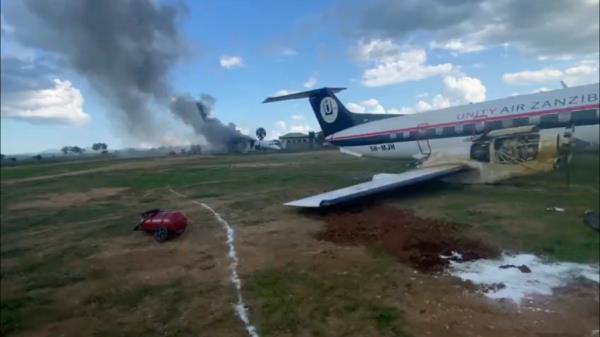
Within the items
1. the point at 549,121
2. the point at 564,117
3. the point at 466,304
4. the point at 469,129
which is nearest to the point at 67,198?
the point at 466,304

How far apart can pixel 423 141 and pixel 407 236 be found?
40.1 feet

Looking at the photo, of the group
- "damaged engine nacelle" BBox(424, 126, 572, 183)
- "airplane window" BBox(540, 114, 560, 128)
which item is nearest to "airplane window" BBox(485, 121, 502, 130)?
"damaged engine nacelle" BBox(424, 126, 572, 183)

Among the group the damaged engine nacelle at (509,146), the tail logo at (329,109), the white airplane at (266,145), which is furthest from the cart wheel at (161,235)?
the white airplane at (266,145)

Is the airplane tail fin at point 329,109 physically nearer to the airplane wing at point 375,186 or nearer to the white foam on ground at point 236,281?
the airplane wing at point 375,186

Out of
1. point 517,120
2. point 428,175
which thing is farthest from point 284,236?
point 517,120

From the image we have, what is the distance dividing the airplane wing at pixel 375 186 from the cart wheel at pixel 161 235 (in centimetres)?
475

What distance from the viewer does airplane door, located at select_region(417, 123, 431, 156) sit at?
71.9 feet

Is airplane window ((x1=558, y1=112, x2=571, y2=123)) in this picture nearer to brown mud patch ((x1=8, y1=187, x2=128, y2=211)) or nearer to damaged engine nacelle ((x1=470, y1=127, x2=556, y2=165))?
damaged engine nacelle ((x1=470, y1=127, x2=556, y2=165))

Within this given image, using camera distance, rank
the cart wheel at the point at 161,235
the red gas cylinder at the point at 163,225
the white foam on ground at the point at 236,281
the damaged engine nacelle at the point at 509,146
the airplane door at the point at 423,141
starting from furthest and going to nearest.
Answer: the airplane door at the point at 423,141
the damaged engine nacelle at the point at 509,146
the red gas cylinder at the point at 163,225
the cart wheel at the point at 161,235
the white foam on ground at the point at 236,281

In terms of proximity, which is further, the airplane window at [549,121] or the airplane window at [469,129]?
the airplane window at [469,129]

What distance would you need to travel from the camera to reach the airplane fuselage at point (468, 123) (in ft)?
54.8

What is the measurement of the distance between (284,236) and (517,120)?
13.8 m

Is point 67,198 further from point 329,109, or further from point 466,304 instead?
point 466,304

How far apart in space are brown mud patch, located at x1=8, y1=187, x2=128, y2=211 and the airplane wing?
13.2 m
